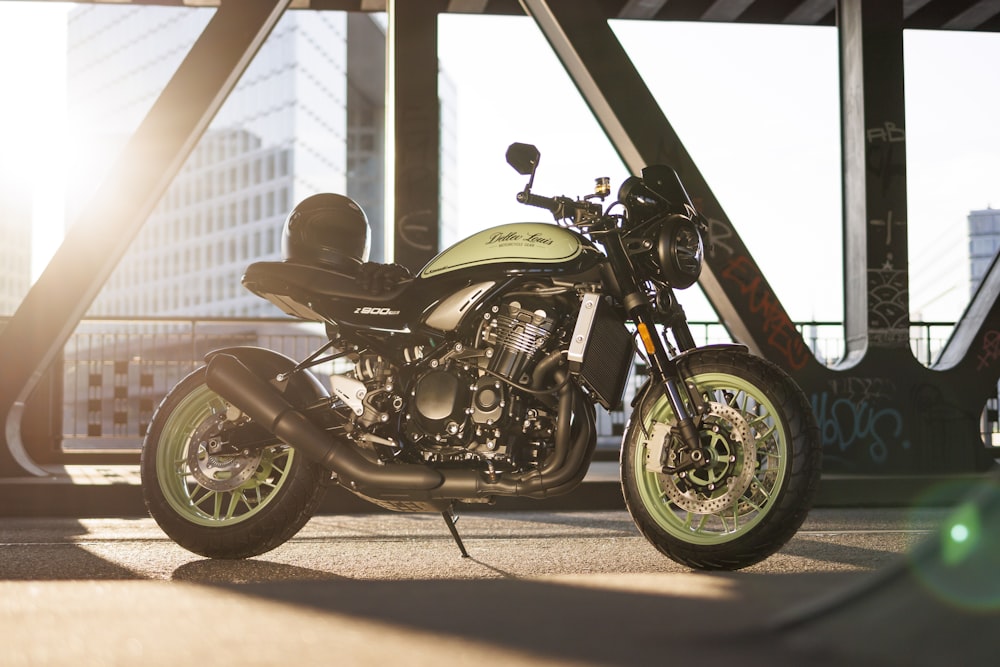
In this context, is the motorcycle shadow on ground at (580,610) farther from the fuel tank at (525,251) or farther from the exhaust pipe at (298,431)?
the fuel tank at (525,251)

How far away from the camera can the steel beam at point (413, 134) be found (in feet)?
27.2

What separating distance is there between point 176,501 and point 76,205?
105711 millimetres

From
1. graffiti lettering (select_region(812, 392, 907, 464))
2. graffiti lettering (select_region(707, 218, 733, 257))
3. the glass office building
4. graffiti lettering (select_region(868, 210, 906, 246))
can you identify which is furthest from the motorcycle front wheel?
the glass office building

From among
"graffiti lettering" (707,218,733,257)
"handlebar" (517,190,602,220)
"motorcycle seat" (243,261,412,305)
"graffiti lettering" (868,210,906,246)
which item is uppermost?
"graffiti lettering" (868,210,906,246)

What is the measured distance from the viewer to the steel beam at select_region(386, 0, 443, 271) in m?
8.30

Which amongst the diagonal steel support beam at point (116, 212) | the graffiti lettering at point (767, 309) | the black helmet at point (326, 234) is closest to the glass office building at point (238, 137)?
the diagonal steel support beam at point (116, 212)

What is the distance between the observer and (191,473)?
392cm

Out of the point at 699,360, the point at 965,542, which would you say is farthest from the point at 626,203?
the point at 965,542

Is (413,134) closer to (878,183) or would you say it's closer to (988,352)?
(878,183)

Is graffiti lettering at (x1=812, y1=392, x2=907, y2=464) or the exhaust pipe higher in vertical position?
the exhaust pipe

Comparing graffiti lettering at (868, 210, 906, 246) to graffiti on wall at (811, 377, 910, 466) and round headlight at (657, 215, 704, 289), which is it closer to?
graffiti on wall at (811, 377, 910, 466)

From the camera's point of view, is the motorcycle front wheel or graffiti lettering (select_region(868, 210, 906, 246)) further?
graffiti lettering (select_region(868, 210, 906, 246))

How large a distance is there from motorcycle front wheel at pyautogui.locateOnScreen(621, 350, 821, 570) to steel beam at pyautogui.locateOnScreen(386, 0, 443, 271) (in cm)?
495

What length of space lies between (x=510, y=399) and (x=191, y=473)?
4.50ft
